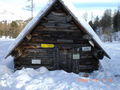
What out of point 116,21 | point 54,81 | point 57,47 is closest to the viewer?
point 54,81

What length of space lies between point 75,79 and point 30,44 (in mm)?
4105

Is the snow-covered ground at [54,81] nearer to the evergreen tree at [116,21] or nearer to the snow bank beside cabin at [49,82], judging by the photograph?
the snow bank beside cabin at [49,82]

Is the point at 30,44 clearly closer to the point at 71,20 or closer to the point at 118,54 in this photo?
the point at 71,20

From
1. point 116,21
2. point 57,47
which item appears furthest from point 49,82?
point 116,21

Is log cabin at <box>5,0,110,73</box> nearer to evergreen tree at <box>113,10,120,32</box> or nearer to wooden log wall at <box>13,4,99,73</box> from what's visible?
wooden log wall at <box>13,4,99,73</box>

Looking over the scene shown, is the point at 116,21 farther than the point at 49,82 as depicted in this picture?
Yes

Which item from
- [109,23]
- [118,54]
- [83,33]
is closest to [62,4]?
[83,33]

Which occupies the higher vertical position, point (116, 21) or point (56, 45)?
point (116, 21)

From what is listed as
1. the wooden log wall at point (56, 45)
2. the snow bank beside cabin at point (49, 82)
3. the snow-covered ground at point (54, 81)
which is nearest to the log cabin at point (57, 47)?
the wooden log wall at point (56, 45)

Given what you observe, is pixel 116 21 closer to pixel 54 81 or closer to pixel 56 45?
pixel 56 45

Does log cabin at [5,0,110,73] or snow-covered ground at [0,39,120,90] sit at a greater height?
log cabin at [5,0,110,73]

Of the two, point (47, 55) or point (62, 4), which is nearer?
point (62, 4)

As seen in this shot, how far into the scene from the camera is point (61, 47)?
13.6 meters

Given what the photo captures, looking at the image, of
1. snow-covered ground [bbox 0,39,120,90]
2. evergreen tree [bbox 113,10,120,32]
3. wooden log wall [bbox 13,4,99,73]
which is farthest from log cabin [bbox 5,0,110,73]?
evergreen tree [bbox 113,10,120,32]
